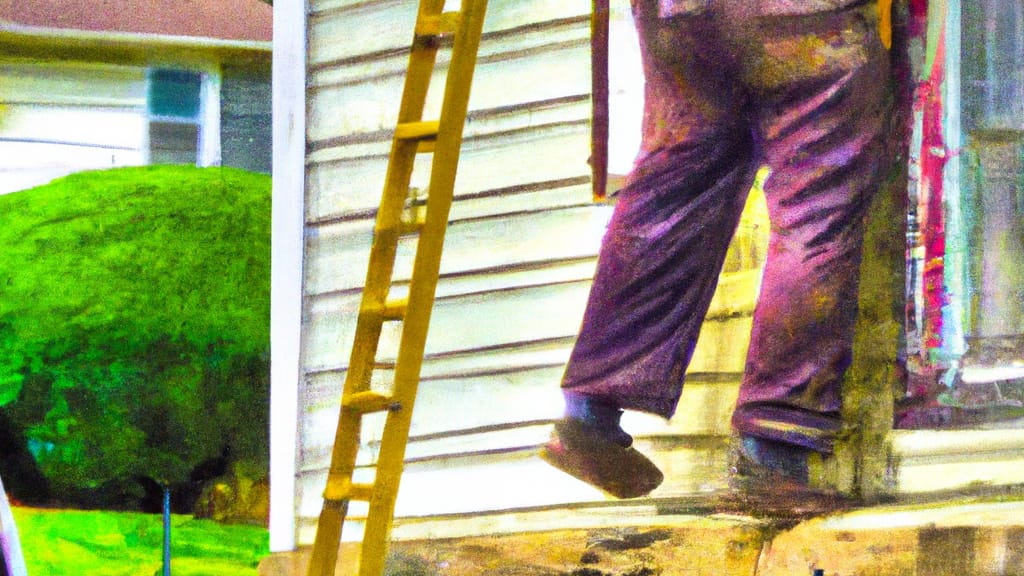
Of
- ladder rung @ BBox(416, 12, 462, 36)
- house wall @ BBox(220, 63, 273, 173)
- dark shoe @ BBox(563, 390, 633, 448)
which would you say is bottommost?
dark shoe @ BBox(563, 390, 633, 448)

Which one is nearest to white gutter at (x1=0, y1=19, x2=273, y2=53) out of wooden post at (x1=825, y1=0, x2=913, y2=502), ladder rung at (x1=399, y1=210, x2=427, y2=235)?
ladder rung at (x1=399, y1=210, x2=427, y2=235)

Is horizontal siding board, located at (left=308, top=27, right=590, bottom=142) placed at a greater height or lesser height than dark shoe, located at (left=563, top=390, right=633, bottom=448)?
greater

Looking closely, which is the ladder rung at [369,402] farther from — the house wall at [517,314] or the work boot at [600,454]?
the work boot at [600,454]

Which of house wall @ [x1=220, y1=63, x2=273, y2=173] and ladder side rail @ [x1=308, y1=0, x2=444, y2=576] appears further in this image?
house wall @ [x1=220, y1=63, x2=273, y2=173]

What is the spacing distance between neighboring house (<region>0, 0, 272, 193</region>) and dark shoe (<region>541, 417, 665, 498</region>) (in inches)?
40.7

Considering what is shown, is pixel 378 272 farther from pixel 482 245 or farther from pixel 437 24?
pixel 437 24

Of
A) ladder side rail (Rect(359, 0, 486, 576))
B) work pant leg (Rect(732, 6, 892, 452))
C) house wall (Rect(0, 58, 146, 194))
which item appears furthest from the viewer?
house wall (Rect(0, 58, 146, 194))

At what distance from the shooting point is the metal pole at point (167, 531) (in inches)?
99.0

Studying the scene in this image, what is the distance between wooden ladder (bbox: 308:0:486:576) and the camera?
2264 mm

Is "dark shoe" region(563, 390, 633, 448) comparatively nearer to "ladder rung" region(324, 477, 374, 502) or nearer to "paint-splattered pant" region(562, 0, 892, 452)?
"paint-splattered pant" region(562, 0, 892, 452)

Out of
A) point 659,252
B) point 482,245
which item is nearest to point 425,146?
point 482,245

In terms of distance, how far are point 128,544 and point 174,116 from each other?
108 centimetres

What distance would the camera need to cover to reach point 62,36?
2564 mm

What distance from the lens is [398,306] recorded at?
229 cm
